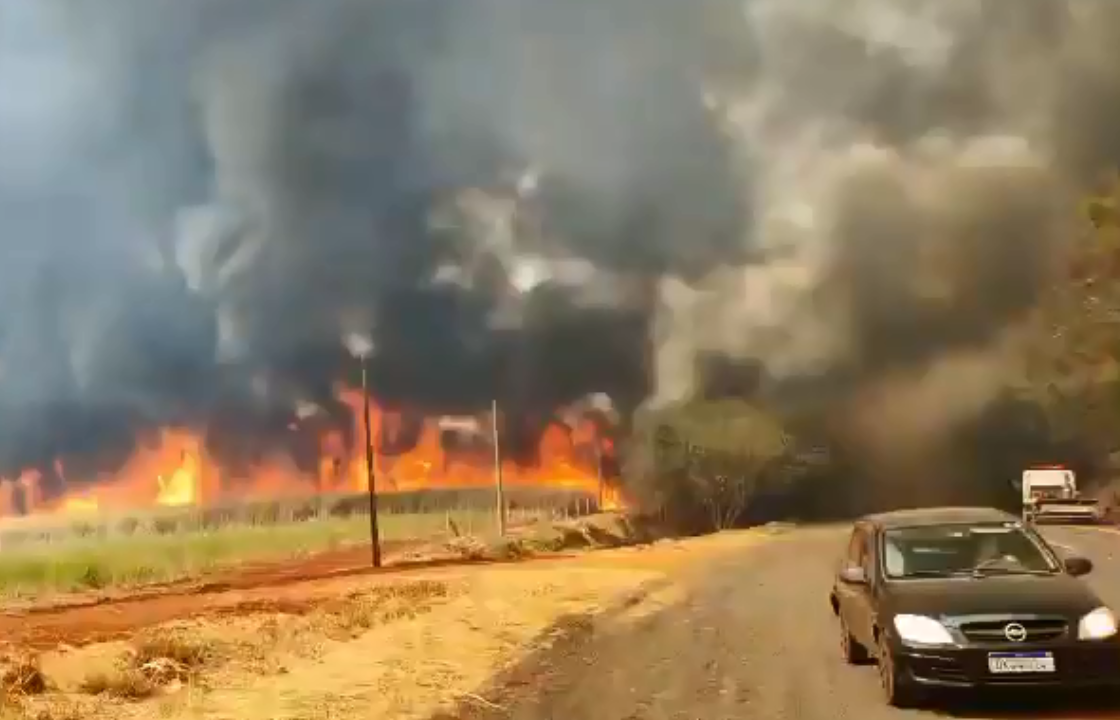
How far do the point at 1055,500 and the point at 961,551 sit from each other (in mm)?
50919

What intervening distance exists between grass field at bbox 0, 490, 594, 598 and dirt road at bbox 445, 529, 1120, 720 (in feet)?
99.7

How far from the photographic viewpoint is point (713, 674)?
14.8m

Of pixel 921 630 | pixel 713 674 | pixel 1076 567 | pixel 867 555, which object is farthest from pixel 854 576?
pixel 713 674

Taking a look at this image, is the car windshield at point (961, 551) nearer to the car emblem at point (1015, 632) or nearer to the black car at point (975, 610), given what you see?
the black car at point (975, 610)

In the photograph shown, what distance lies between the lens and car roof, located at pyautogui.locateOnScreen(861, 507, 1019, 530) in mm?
13219

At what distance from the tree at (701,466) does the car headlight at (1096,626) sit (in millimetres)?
75064

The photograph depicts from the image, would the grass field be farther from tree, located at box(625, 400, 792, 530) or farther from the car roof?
the car roof

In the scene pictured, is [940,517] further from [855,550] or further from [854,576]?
[855,550]

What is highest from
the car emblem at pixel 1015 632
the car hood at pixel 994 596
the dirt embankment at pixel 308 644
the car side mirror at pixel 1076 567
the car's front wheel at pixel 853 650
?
the car side mirror at pixel 1076 567

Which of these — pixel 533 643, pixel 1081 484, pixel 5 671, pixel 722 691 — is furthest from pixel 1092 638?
pixel 1081 484

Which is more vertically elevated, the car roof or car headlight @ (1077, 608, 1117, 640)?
the car roof

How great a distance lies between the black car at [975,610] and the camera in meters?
11.1

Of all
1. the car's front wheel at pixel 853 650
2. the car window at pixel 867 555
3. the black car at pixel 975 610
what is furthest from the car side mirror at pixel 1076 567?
the car's front wheel at pixel 853 650

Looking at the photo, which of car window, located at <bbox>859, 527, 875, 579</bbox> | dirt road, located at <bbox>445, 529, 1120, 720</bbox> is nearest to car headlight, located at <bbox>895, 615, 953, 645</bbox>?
dirt road, located at <bbox>445, 529, 1120, 720</bbox>
